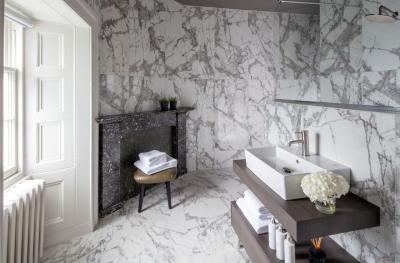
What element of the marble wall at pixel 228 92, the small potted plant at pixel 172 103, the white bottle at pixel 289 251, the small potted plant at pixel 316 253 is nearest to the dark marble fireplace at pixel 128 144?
the small potted plant at pixel 172 103

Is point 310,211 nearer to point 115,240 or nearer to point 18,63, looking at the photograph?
point 115,240

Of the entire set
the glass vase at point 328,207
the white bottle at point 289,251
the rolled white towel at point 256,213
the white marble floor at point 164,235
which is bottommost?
the white marble floor at point 164,235

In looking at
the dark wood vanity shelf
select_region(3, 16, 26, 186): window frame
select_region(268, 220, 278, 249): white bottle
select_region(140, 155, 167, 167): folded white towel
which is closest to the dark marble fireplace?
select_region(140, 155, 167, 167): folded white towel

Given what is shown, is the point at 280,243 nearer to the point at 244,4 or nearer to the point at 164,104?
the point at 164,104

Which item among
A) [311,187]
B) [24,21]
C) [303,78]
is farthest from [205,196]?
[24,21]

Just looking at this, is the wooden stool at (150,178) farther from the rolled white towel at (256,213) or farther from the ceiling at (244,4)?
the ceiling at (244,4)

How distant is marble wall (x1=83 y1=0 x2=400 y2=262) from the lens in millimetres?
1187

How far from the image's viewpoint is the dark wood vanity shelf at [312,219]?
3.57ft

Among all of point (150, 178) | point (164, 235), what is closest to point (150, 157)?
point (150, 178)

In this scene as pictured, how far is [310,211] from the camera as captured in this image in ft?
3.79

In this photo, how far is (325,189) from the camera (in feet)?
3.51

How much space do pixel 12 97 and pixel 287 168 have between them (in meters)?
2.21

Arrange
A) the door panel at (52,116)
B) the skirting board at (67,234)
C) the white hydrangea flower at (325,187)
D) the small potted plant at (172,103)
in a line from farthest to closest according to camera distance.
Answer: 1. the small potted plant at (172,103)
2. the skirting board at (67,234)
3. the door panel at (52,116)
4. the white hydrangea flower at (325,187)

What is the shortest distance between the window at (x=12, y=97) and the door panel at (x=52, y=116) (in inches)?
2.4
